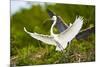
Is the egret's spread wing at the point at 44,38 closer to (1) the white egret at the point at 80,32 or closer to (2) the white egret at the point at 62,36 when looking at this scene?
(2) the white egret at the point at 62,36

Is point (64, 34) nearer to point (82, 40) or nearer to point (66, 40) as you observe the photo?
point (66, 40)

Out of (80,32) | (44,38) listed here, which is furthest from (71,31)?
(44,38)

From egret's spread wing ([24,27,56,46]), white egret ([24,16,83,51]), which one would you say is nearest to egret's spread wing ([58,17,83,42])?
white egret ([24,16,83,51])

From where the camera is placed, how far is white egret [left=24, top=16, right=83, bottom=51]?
2267 mm

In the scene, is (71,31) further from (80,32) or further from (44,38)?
(44,38)

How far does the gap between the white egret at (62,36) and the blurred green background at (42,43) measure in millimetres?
41

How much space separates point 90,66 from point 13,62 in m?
0.93

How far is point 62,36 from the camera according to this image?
2.34 meters

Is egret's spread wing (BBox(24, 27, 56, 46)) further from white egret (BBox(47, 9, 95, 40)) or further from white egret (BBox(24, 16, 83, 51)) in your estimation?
white egret (BBox(47, 9, 95, 40))

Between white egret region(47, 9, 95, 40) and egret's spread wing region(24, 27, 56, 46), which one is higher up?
white egret region(47, 9, 95, 40)

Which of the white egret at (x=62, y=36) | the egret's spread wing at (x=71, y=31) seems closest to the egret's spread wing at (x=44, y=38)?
the white egret at (x=62, y=36)

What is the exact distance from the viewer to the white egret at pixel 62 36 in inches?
89.3

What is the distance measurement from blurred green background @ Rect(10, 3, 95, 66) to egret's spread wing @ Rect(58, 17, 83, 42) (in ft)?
0.17

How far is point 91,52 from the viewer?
8.14 feet
